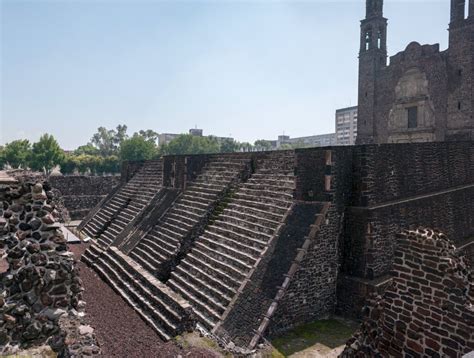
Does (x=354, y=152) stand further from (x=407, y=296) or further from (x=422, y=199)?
(x=407, y=296)

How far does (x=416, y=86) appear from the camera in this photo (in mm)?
23406

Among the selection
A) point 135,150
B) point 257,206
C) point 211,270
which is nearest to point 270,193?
point 257,206

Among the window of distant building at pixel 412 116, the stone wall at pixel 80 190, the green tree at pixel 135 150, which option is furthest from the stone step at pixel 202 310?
the green tree at pixel 135 150

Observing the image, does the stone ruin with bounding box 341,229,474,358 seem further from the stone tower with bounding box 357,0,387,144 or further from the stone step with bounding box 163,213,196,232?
the stone tower with bounding box 357,0,387,144

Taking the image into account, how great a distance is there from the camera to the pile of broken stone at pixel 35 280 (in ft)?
14.2

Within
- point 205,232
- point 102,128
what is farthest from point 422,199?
point 102,128

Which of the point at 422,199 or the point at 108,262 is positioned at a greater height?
the point at 422,199

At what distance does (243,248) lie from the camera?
1079 cm

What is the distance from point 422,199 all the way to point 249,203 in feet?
19.8

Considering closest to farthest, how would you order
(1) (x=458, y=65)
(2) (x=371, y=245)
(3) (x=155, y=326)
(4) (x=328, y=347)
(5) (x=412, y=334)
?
1. (5) (x=412, y=334)
2. (4) (x=328, y=347)
3. (3) (x=155, y=326)
4. (2) (x=371, y=245)
5. (1) (x=458, y=65)

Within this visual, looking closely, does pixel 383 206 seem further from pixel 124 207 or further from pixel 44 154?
pixel 44 154

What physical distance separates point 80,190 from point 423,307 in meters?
32.6

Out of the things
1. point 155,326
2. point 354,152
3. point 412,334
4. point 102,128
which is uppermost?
point 102,128

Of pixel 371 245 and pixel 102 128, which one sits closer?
pixel 371 245
